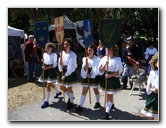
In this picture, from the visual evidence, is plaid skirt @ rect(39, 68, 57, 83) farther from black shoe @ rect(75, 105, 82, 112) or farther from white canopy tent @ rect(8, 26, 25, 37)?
white canopy tent @ rect(8, 26, 25, 37)

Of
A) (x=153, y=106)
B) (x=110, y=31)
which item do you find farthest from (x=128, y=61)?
(x=153, y=106)

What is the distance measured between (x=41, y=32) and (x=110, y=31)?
1832 mm

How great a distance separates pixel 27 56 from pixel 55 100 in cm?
305

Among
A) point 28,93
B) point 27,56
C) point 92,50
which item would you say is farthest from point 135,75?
point 27,56

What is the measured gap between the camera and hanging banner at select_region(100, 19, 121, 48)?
196 inches

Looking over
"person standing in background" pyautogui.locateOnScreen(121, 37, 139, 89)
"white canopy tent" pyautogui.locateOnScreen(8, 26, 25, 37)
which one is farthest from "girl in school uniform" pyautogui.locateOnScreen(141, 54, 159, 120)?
"white canopy tent" pyautogui.locateOnScreen(8, 26, 25, 37)

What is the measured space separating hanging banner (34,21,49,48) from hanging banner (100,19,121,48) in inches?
61.3

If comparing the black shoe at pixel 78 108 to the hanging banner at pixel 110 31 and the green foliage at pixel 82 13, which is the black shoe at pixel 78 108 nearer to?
the hanging banner at pixel 110 31

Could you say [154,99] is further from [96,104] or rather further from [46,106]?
[46,106]

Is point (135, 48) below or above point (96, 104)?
above

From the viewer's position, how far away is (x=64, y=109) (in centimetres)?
591

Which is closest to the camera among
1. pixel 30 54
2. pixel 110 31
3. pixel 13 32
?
pixel 110 31

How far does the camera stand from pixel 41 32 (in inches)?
237

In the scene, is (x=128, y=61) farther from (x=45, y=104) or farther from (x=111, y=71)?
(x=45, y=104)
